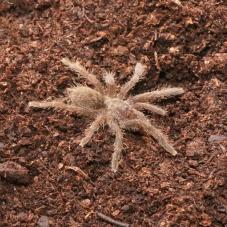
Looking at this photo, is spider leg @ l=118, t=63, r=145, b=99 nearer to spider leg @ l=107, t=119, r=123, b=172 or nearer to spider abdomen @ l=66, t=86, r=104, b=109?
spider abdomen @ l=66, t=86, r=104, b=109

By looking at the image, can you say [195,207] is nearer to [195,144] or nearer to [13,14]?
[195,144]

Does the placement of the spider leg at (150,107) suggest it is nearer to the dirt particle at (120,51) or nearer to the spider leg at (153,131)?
the spider leg at (153,131)

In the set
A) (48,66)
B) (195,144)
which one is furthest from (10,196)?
(195,144)

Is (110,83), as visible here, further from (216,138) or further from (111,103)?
(216,138)

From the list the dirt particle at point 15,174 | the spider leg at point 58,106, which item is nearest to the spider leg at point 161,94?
the spider leg at point 58,106

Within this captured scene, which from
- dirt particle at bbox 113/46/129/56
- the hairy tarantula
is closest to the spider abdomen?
the hairy tarantula
